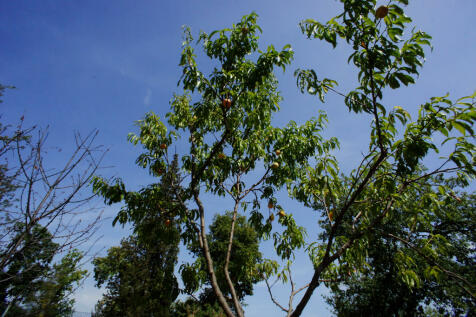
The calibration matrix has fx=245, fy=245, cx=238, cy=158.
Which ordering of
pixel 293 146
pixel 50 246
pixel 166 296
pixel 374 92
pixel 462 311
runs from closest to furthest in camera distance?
pixel 374 92 → pixel 50 246 → pixel 166 296 → pixel 293 146 → pixel 462 311

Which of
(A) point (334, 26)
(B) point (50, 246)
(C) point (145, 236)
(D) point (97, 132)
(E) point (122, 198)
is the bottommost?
(B) point (50, 246)

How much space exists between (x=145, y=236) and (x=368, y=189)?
145 inches

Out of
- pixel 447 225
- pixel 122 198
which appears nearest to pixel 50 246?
pixel 122 198

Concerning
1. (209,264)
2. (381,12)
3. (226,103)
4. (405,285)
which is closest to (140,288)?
(209,264)

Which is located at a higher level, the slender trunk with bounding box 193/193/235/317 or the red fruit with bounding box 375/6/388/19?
the red fruit with bounding box 375/6/388/19

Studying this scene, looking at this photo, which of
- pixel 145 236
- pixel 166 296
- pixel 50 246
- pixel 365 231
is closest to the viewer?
pixel 365 231

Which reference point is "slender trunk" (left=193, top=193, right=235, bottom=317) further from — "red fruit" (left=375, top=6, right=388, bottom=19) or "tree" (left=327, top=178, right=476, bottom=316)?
"tree" (left=327, top=178, right=476, bottom=316)

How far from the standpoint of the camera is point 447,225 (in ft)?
48.4

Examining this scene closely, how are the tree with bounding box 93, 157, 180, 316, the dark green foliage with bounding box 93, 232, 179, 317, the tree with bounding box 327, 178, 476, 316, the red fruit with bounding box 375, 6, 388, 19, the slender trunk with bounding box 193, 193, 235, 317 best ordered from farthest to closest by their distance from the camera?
1. the tree with bounding box 327, 178, 476, 316
2. the tree with bounding box 93, 157, 180, 316
3. the slender trunk with bounding box 193, 193, 235, 317
4. the dark green foliage with bounding box 93, 232, 179, 317
5. the red fruit with bounding box 375, 6, 388, 19

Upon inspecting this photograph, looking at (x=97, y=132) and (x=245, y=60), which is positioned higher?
(x=245, y=60)

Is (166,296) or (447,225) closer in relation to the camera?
(166,296)

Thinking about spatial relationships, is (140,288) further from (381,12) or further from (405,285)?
(405,285)

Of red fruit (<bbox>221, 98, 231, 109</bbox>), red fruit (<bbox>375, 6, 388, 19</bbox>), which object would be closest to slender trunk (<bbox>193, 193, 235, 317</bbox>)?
red fruit (<bbox>221, 98, 231, 109</bbox>)

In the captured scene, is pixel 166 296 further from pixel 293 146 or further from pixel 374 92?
pixel 374 92
